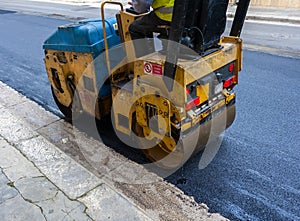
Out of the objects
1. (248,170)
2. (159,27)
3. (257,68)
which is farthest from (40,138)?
(257,68)

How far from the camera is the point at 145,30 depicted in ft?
9.82

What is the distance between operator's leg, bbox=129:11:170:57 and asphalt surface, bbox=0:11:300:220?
1321 mm

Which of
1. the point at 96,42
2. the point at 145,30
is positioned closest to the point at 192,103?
the point at 145,30

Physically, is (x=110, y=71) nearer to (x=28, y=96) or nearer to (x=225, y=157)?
(x=225, y=157)

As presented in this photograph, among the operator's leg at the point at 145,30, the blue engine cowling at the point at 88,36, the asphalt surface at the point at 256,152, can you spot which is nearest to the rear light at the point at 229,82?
the asphalt surface at the point at 256,152

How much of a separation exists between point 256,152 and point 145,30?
1.83m

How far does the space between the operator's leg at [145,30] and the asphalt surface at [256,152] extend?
132cm

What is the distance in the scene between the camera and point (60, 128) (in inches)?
169

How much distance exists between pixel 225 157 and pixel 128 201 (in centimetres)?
125

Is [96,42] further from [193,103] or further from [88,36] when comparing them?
[193,103]

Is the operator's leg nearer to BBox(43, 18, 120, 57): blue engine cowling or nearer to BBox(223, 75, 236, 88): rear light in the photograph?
BBox(43, 18, 120, 57): blue engine cowling

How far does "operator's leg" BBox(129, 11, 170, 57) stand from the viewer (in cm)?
294

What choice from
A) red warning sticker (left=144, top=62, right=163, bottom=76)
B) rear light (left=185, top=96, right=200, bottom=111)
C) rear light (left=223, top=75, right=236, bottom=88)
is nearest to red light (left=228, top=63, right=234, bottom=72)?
rear light (left=223, top=75, right=236, bottom=88)

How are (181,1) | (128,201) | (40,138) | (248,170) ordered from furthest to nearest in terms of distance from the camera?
(40,138), (248,170), (128,201), (181,1)
